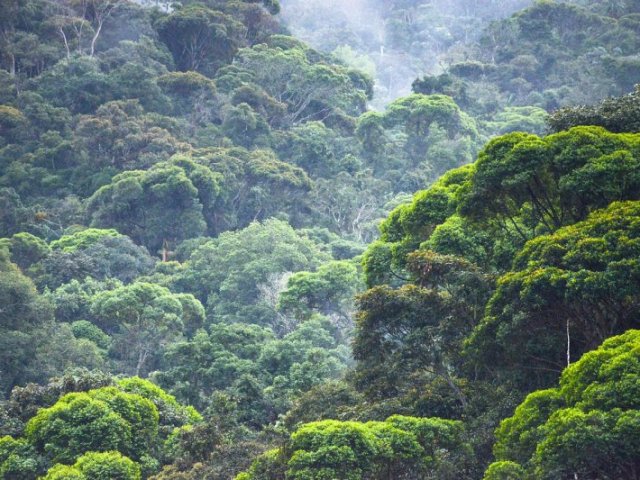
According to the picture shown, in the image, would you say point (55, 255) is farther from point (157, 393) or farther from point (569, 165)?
point (569, 165)

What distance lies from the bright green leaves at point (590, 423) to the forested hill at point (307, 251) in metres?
0.05

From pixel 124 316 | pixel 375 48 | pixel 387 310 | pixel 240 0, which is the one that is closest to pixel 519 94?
Result: pixel 240 0

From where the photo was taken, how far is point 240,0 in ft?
246

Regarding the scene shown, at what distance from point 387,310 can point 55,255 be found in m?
27.8

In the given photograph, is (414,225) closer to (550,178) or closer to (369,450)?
(550,178)

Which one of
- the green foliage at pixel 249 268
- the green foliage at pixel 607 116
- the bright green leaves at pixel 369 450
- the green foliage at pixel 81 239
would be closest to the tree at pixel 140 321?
the green foliage at pixel 249 268

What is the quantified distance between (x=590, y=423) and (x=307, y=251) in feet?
116

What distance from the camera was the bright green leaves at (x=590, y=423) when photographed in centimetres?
1558

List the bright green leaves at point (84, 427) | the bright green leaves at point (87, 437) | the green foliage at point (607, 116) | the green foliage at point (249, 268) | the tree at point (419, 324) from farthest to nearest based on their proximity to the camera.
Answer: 1. the green foliage at point (249, 268)
2. the green foliage at point (607, 116)
3. the bright green leaves at point (84, 427)
4. the bright green leaves at point (87, 437)
5. the tree at point (419, 324)

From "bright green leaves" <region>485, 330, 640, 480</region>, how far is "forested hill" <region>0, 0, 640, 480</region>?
0.05 metres

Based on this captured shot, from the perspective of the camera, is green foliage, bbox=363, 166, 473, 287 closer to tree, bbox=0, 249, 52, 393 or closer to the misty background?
tree, bbox=0, 249, 52, 393

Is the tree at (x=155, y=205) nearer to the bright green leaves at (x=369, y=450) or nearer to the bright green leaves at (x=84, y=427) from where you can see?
the bright green leaves at (x=84, y=427)

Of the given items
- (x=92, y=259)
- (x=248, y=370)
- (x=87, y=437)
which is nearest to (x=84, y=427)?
(x=87, y=437)

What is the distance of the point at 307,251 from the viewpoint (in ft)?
166
